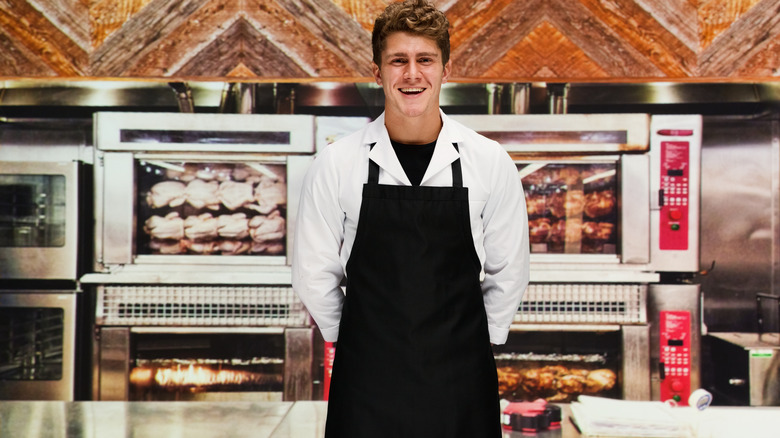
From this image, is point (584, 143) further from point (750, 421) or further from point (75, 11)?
point (75, 11)

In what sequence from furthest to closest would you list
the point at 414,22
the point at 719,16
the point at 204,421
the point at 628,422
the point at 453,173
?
the point at 719,16 → the point at 204,421 → the point at 628,422 → the point at 453,173 → the point at 414,22

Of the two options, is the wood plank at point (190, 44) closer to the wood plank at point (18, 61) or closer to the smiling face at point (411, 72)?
the wood plank at point (18, 61)

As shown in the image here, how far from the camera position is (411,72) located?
145 cm

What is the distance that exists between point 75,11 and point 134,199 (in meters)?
0.90

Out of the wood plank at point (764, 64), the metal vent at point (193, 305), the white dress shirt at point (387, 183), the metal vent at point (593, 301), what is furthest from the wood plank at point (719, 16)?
the metal vent at point (193, 305)

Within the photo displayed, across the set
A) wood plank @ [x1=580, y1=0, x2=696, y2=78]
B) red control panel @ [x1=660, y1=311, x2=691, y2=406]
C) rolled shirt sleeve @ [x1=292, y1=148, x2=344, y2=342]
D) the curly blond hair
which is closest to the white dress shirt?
rolled shirt sleeve @ [x1=292, y1=148, x2=344, y2=342]

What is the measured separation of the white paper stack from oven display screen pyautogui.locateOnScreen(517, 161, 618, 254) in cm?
115

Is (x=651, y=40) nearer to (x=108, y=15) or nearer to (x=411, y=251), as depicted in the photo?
(x=411, y=251)

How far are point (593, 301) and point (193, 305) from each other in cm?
191

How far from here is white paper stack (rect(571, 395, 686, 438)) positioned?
2.09m

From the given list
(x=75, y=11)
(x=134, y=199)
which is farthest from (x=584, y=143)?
(x=75, y=11)

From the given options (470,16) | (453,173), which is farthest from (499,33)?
(453,173)

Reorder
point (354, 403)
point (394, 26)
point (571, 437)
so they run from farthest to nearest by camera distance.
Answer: point (571, 437), point (354, 403), point (394, 26)

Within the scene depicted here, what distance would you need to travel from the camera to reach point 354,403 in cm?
155
